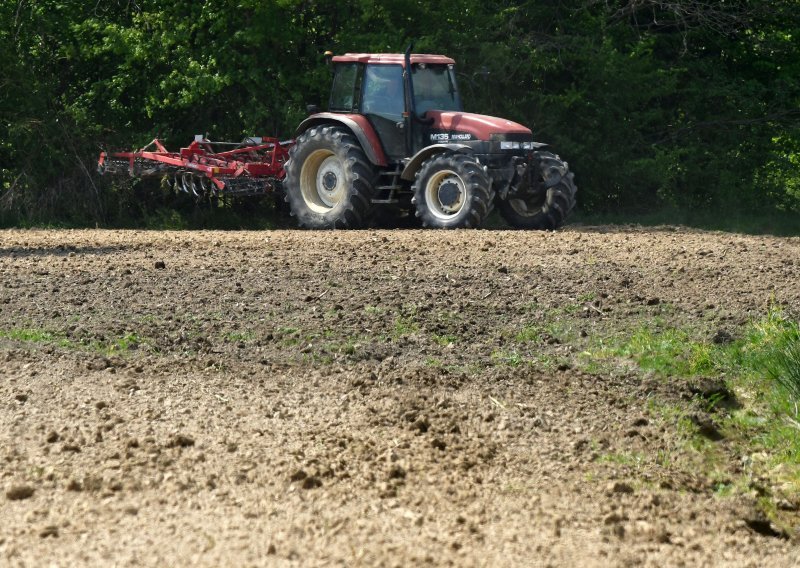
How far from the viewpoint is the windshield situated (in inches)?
650

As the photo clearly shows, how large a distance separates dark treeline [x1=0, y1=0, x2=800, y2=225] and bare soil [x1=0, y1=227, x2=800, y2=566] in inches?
315

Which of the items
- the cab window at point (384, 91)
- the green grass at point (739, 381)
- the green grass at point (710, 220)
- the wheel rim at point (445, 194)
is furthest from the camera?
the green grass at point (710, 220)

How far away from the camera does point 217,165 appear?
57.1 ft

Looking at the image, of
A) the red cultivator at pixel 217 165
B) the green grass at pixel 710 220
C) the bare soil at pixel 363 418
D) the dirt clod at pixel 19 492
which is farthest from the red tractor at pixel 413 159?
the dirt clod at pixel 19 492

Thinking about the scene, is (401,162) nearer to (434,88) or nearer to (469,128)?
(469,128)

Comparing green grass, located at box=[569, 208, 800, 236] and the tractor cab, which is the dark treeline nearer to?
green grass, located at box=[569, 208, 800, 236]

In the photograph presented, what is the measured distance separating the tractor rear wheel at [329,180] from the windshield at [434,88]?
104 cm

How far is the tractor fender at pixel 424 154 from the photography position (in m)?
15.8

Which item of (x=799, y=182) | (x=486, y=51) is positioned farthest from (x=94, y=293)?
(x=799, y=182)

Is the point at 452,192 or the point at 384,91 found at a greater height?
the point at 384,91

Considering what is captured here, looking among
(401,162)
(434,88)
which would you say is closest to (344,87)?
(434,88)

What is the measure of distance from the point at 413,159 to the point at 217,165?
3.02 metres

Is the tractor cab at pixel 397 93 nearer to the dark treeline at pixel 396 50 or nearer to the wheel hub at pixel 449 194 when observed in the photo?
the wheel hub at pixel 449 194

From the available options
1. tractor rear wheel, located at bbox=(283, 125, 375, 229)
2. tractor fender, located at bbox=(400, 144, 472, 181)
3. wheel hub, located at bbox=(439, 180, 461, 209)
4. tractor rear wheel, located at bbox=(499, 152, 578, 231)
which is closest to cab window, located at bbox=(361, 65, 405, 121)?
tractor rear wheel, located at bbox=(283, 125, 375, 229)
